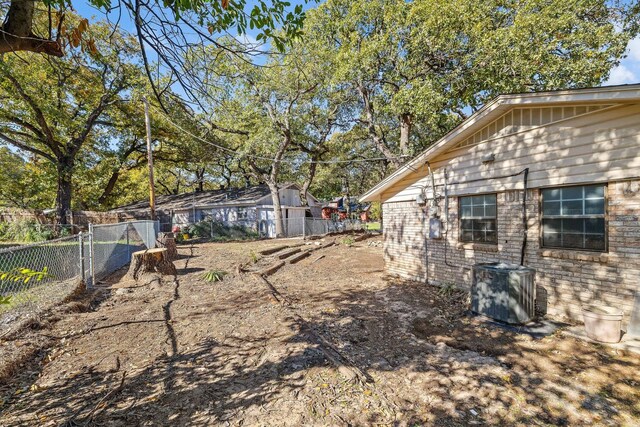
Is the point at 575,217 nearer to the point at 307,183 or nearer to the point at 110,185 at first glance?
the point at 307,183

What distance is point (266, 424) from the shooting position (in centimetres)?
281

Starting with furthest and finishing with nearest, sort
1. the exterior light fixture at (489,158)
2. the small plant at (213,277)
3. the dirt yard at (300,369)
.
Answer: the small plant at (213,277) → the exterior light fixture at (489,158) → the dirt yard at (300,369)

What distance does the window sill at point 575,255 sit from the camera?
4.81 meters

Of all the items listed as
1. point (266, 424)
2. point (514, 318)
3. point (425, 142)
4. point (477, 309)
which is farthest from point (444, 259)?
point (425, 142)

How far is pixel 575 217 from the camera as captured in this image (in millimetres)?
5176

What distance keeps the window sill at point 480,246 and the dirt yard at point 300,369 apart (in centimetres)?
142

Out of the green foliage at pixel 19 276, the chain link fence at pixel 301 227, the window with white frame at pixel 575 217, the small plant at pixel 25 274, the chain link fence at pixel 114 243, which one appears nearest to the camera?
the green foliage at pixel 19 276

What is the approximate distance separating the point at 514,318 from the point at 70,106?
81.3ft

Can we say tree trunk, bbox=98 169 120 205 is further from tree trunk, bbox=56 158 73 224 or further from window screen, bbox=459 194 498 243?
window screen, bbox=459 194 498 243

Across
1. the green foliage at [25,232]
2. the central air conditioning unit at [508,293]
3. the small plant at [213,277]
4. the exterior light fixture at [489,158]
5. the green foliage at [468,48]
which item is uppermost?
the green foliage at [468,48]

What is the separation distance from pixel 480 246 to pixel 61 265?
9.80m

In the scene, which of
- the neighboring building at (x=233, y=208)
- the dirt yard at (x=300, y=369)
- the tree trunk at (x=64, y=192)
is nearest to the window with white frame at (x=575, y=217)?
the dirt yard at (x=300, y=369)

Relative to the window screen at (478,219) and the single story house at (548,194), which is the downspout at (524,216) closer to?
the single story house at (548,194)

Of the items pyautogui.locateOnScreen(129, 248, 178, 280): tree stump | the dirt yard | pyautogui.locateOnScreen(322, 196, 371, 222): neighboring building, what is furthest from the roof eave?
pyautogui.locateOnScreen(322, 196, 371, 222): neighboring building
